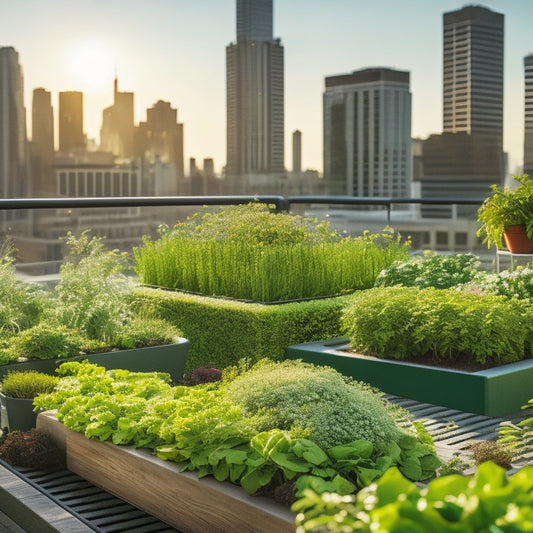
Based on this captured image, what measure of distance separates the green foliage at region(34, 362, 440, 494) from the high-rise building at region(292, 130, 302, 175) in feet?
142

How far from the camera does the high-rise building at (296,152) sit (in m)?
46.4

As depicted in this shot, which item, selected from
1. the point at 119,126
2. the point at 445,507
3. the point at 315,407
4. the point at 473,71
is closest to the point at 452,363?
the point at 315,407

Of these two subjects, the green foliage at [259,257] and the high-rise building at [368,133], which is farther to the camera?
the high-rise building at [368,133]

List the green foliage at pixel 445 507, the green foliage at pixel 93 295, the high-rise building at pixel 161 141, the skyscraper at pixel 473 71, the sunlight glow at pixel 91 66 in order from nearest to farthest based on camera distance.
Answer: the green foliage at pixel 445 507
the green foliage at pixel 93 295
the sunlight glow at pixel 91 66
the high-rise building at pixel 161 141
the skyscraper at pixel 473 71

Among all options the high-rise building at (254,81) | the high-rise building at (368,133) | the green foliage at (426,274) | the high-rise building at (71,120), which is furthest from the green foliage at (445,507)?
the high-rise building at (254,81)

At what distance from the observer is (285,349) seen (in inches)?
222

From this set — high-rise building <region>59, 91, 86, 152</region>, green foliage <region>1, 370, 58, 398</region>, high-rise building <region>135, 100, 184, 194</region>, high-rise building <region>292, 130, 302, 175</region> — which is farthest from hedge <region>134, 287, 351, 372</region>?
high-rise building <region>59, 91, 86, 152</region>

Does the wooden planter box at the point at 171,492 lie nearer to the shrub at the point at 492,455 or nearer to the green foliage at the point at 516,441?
the shrub at the point at 492,455

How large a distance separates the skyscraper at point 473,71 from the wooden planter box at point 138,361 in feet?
183

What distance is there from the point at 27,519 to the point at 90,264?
9.76 ft

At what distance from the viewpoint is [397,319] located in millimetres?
4973

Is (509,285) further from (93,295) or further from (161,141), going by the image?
(161,141)

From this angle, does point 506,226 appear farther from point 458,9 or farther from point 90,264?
point 458,9

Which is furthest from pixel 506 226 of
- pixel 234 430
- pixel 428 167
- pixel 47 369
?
pixel 428 167
